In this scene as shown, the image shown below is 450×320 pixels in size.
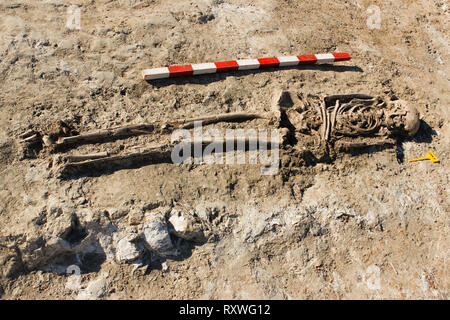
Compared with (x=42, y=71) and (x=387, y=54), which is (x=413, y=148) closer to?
(x=387, y=54)

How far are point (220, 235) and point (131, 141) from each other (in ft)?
6.27

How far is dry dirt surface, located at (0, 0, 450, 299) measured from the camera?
5398mm

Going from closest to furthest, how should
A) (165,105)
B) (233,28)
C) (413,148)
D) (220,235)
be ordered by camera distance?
(220,235) < (165,105) < (413,148) < (233,28)

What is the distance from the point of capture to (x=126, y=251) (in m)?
5.38

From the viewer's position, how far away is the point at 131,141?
6.07 m

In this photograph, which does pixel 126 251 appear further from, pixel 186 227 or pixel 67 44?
pixel 67 44

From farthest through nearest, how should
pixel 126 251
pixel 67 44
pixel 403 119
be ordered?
pixel 67 44, pixel 403 119, pixel 126 251

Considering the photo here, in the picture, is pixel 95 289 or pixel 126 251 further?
pixel 126 251

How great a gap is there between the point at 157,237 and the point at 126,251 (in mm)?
438

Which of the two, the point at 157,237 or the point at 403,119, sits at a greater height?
the point at 403,119

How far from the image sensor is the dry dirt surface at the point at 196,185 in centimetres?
540

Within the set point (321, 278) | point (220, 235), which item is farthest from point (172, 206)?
point (321, 278)

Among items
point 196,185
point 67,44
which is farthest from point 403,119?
point 67,44

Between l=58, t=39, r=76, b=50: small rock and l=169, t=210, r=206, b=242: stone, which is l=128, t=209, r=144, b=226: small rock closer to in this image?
l=169, t=210, r=206, b=242: stone
